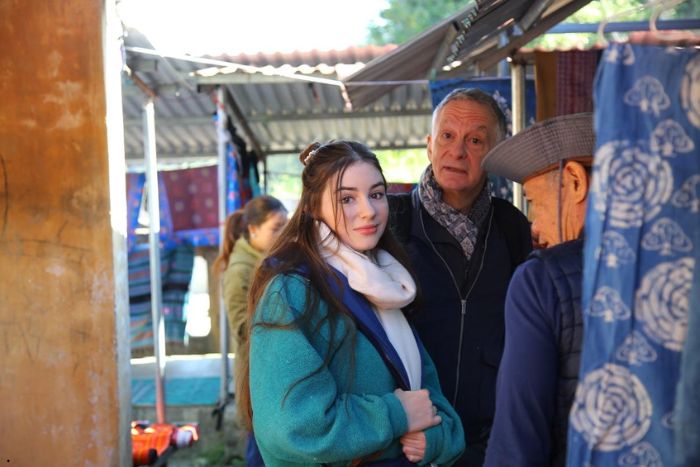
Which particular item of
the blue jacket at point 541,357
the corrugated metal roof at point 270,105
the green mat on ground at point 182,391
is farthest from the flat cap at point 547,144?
the green mat on ground at point 182,391

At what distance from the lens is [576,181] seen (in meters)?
1.85

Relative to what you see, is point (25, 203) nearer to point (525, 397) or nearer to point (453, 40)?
point (453, 40)

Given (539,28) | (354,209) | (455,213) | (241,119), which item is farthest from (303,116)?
(354,209)

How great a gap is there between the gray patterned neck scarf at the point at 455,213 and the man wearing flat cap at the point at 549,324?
45.0 inches

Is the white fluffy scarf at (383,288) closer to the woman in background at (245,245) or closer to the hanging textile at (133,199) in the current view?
the woman in background at (245,245)

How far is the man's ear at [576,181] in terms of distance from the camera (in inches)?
71.8

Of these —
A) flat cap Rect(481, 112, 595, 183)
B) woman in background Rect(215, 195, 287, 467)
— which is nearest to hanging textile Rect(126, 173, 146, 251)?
woman in background Rect(215, 195, 287, 467)

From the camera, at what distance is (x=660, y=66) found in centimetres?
142

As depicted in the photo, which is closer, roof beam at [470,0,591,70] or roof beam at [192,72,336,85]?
roof beam at [470,0,591,70]

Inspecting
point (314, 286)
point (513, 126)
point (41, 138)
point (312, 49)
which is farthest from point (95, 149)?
point (312, 49)

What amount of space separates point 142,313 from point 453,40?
18.0ft

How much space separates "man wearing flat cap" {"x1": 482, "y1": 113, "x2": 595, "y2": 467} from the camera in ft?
5.70

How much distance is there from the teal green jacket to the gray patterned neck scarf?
36.8 inches

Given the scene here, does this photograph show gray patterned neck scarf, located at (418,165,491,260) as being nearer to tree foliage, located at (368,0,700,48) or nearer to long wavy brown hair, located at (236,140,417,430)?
long wavy brown hair, located at (236,140,417,430)
